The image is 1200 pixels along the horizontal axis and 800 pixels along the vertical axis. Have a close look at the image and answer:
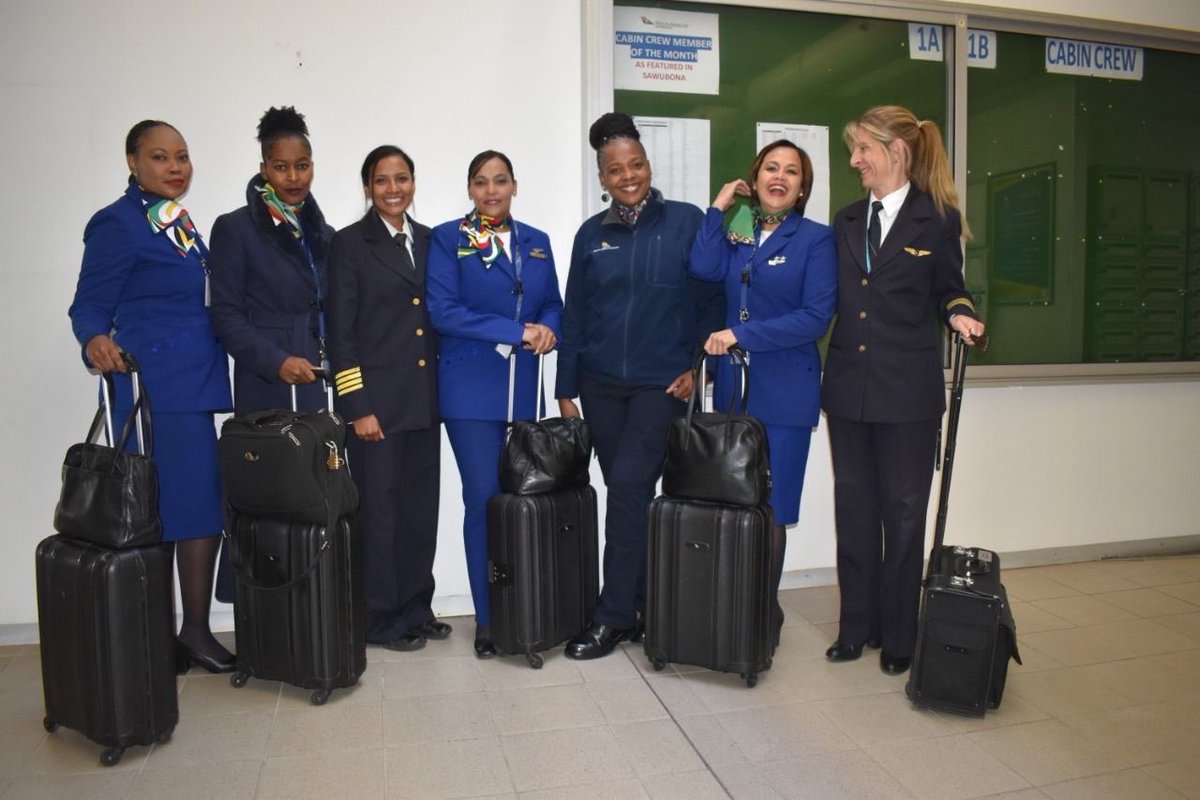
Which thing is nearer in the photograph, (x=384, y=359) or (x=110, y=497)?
(x=110, y=497)

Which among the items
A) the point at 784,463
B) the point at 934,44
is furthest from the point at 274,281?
the point at 934,44

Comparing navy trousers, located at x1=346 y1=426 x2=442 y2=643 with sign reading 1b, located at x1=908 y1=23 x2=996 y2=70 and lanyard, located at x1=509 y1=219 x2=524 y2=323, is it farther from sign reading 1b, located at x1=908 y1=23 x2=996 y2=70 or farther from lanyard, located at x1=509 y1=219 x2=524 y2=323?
sign reading 1b, located at x1=908 y1=23 x2=996 y2=70

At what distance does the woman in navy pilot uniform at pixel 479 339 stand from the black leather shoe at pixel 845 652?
1.10 meters

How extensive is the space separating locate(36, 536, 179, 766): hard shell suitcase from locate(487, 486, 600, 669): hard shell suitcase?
0.94m

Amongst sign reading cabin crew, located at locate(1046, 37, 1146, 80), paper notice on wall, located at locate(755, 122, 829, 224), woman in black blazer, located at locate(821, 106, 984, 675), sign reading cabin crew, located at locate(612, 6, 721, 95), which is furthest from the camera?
sign reading cabin crew, located at locate(1046, 37, 1146, 80)

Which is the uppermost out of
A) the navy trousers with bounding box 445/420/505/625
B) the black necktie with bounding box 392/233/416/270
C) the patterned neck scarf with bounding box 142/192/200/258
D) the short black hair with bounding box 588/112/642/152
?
the short black hair with bounding box 588/112/642/152

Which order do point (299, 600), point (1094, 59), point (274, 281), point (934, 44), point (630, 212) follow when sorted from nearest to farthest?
point (299, 600)
point (274, 281)
point (630, 212)
point (934, 44)
point (1094, 59)

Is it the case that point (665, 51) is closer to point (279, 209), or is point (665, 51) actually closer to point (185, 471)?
point (279, 209)

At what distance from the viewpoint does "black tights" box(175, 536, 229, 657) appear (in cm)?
277

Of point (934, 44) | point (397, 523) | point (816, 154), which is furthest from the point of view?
point (934, 44)

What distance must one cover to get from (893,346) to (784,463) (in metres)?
0.49

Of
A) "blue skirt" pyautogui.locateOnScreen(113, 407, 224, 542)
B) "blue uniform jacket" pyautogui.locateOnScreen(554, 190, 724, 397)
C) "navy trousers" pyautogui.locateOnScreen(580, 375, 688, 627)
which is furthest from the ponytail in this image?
"blue skirt" pyautogui.locateOnScreen(113, 407, 224, 542)

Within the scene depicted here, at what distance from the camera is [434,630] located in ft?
10.1

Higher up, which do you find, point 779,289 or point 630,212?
point 630,212
